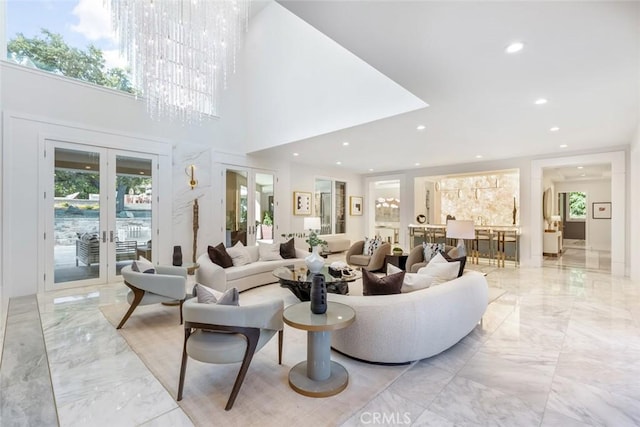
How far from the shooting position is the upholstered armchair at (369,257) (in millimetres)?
5980

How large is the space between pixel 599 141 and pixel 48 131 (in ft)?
33.5

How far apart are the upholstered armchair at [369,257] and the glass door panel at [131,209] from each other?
13.9ft

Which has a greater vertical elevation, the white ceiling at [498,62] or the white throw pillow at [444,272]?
the white ceiling at [498,62]

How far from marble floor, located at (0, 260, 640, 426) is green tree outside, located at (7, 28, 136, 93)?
3994 millimetres

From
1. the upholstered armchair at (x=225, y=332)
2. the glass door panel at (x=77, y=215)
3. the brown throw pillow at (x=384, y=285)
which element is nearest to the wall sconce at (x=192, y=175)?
the glass door panel at (x=77, y=215)

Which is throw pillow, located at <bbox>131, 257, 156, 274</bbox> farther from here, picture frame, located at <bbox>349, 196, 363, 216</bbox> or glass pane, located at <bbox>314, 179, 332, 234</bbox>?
picture frame, located at <bbox>349, 196, 363, 216</bbox>

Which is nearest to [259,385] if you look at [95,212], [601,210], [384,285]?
[384,285]

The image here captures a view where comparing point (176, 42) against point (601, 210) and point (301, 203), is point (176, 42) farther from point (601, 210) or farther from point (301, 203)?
point (601, 210)

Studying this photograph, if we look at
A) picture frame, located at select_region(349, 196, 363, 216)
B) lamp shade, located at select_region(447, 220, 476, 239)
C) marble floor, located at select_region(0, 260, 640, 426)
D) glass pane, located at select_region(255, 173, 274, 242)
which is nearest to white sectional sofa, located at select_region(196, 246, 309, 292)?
marble floor, located at select_region(0, 260, 640, 426)

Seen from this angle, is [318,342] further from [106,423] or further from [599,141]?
[599,141]

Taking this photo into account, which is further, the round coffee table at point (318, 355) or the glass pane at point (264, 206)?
the glass pane at point (264, 206)

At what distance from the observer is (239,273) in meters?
4.82

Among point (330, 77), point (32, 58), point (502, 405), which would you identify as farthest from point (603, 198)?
point (32, 58)

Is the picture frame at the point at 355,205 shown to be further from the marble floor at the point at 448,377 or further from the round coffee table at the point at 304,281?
the marble floor at the point at 448,377
